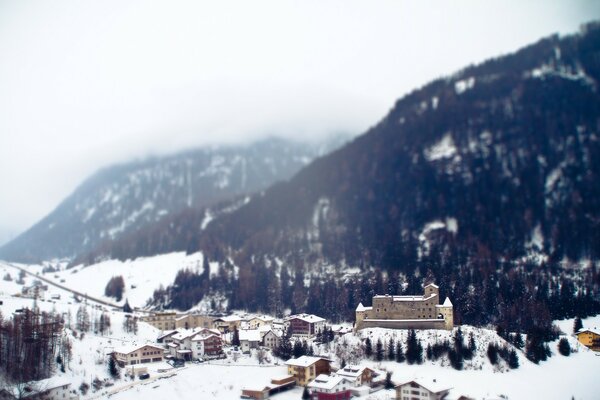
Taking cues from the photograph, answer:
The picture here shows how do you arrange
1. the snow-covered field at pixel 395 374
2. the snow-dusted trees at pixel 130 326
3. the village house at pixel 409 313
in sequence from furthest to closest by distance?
the snow-dusted trees at pixel 130 326, the village house at pixel 409 313, the snow-covered field at pixel 395 374

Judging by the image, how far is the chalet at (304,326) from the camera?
8050 centimetres

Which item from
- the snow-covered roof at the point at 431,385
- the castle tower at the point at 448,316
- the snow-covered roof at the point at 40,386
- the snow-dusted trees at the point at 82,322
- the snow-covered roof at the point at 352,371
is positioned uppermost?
the castle tower at the point at 448,316

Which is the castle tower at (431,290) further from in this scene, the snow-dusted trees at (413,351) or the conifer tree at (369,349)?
the conifer tree at (369,349)

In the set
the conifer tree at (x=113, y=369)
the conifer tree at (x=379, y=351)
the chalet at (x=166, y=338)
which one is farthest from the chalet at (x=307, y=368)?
the chalet at (x=166, y=338)

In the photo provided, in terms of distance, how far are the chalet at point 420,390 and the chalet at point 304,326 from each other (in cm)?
2575

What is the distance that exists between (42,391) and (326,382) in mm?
28045

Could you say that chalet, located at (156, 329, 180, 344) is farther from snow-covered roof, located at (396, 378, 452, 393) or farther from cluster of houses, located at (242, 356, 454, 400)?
snow-covered roof, located at (396, 378, 452, 393)

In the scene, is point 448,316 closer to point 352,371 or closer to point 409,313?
point 409,313

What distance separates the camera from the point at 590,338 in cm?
7181

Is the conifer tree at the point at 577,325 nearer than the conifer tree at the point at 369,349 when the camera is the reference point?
No

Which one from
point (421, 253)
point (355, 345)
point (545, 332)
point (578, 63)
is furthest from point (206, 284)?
point (578, 63)

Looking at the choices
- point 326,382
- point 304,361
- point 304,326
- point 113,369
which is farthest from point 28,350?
point 304,326

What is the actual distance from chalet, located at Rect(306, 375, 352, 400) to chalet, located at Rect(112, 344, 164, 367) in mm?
23556

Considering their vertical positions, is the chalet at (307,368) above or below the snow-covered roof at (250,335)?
below
